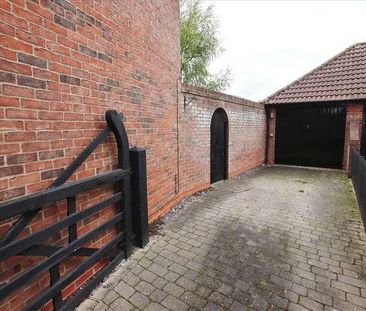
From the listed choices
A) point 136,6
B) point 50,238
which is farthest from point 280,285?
point 136,6

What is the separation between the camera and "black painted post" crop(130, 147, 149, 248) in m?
3.16

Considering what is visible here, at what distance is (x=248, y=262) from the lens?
3.04 metres

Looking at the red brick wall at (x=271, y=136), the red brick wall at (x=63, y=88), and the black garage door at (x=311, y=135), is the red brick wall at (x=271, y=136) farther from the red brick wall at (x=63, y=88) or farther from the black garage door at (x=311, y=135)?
the red brick wall at (x=63, y=88)

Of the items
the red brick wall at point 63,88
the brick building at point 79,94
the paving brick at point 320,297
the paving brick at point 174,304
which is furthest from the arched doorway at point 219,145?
the paving brick at point 174,304

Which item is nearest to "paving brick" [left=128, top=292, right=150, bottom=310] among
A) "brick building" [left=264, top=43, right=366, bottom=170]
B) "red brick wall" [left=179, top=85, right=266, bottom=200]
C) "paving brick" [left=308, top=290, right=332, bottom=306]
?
"paving brick" [left=308, top=290, right=332, bottom=306]

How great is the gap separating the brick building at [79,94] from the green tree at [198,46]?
43.6 ft

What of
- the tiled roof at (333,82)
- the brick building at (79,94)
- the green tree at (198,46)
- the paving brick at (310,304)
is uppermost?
the green tree at (198,46)

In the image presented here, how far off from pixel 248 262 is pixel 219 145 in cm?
452

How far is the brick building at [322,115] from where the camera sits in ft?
28.8

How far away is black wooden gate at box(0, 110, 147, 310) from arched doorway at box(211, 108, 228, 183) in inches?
154

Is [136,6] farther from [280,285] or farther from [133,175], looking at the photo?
[280,285]

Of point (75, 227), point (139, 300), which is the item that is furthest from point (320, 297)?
point (75, 227)

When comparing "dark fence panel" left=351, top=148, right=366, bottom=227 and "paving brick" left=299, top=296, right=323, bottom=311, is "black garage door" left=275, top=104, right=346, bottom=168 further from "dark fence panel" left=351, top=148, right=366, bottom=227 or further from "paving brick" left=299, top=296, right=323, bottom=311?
"paving brick" left=299, top=296, right=323, bottom=311

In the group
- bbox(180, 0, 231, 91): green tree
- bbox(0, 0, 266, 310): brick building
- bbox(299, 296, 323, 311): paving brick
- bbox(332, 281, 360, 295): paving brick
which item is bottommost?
bbox(299, 296, 323, 311): paving brick
